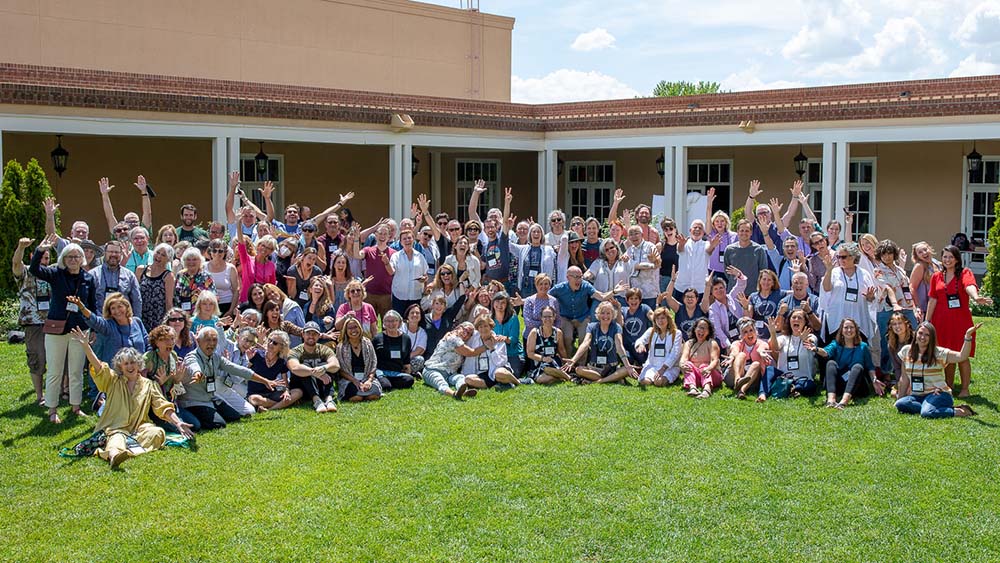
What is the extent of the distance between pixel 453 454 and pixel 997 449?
4156 millimetres

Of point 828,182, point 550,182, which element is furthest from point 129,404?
point 550,182

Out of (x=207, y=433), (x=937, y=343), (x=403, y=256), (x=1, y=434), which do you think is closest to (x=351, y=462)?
(x=207, y=433)

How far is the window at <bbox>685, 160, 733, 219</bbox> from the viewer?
21.9m

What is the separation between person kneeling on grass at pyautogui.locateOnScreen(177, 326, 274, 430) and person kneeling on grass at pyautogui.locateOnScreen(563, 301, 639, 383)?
3.44m

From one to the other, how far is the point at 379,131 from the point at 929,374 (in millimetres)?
11867

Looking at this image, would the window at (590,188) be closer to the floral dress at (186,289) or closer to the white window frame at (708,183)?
the white window frame at (708,183)

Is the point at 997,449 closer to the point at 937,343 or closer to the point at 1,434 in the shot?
the point at 937,343

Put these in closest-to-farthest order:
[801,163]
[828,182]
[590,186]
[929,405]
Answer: [929,405], [828,182], [801,163], [590,186]

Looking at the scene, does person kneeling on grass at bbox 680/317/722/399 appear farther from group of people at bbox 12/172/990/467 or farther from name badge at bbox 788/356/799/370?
name badge at bbox 788/356/799/370

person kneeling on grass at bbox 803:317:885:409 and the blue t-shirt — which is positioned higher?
the blue t-shirt

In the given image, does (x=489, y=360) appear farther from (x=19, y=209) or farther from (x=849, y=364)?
(x=19, y=209)

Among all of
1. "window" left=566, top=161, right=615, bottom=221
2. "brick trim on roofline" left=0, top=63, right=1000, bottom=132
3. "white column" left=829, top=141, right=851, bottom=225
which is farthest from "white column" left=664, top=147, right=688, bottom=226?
"window" left=566, top=161, right=615, bottom=221

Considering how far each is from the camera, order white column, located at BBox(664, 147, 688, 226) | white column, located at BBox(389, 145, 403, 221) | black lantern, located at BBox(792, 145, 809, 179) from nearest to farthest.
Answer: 1. white column, located at BBox(389, 145, 403, 221)
2. white column, located at BBox(664, 147, 688, 226)
3. black lantern, located at BBox(792, 145, 809, 179)

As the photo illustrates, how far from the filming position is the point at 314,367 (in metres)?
9.66
